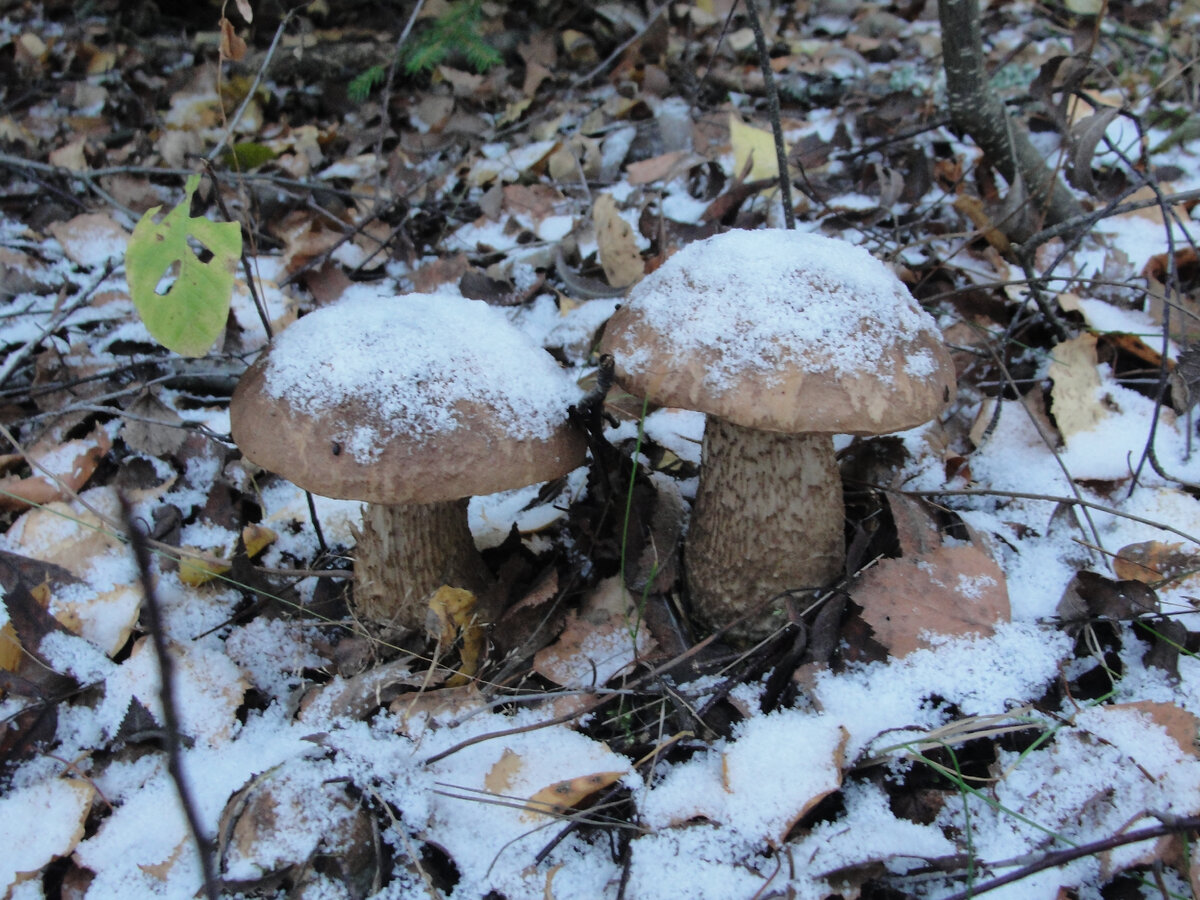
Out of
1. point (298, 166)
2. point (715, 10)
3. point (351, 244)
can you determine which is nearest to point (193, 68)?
point (298, 166)

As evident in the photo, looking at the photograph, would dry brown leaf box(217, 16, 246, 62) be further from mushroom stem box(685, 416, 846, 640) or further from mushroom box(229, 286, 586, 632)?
mushroom stem box(685, 416, 846, 640)

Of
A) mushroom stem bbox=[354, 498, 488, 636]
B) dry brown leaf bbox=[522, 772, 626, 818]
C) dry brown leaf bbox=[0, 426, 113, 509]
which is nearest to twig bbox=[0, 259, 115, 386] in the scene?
dry brown leaf bbox=[0, 426, 113, 509]

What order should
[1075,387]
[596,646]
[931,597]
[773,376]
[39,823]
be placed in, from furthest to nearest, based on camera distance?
[1075,387] → [596,646] → [931,597] → [39,823] → [773,376]

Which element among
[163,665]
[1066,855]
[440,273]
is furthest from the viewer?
[440,273]

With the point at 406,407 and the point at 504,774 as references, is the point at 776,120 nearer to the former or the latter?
the point at 406,407

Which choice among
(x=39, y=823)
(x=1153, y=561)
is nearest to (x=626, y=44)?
(x=1153, y=561)

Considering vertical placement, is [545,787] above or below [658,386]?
below

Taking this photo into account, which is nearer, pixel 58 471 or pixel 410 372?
pixel 410 372

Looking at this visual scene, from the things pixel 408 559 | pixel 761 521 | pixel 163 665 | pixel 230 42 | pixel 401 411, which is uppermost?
pixel 230 42
